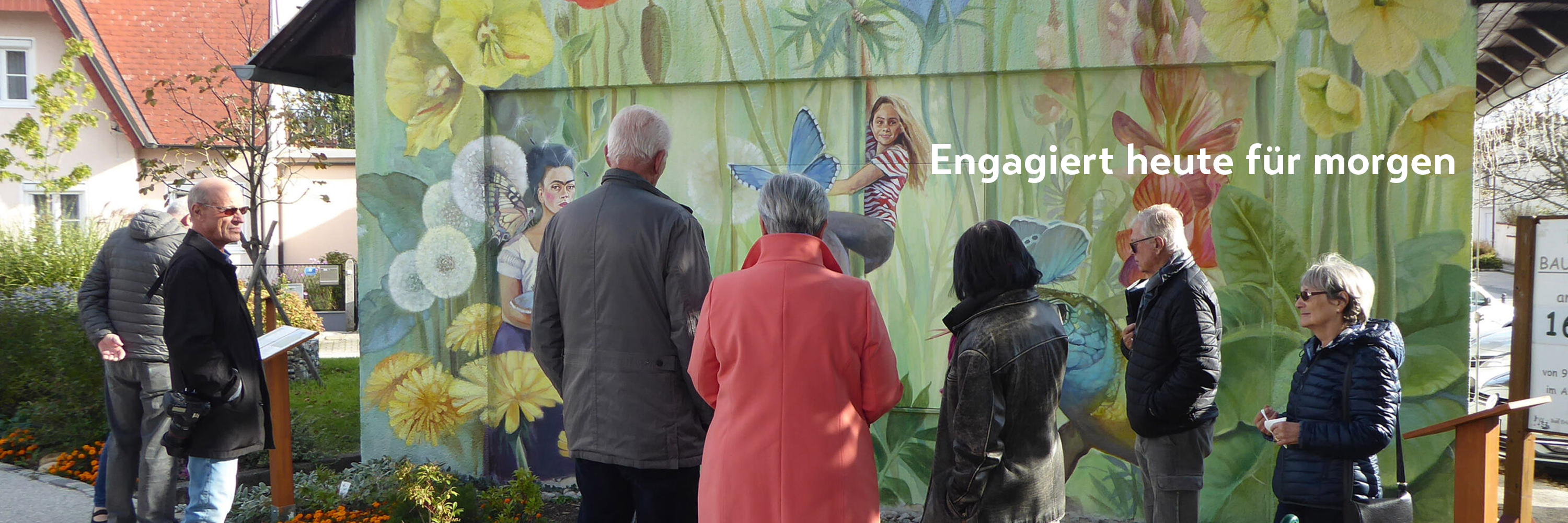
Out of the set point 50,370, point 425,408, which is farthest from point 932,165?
point 50,370

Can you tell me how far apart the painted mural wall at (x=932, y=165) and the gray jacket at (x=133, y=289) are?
1.37 m

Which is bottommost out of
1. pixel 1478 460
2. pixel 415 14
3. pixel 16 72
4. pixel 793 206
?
pixel 1478 460

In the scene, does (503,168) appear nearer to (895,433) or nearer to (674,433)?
(895,433)

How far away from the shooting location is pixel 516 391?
20.5 ft

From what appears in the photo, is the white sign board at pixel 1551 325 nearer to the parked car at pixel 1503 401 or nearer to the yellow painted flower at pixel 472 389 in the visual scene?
the parked car at pixel 1503 401

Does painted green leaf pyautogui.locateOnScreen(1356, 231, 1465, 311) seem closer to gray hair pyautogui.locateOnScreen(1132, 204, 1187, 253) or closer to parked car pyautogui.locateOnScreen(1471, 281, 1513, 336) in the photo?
gray hair pyautogui.locateOnScreen(1132, 204, 1187, 253)

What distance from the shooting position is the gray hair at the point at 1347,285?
3.41 metres

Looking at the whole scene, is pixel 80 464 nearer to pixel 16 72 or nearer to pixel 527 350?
pixel 527 350

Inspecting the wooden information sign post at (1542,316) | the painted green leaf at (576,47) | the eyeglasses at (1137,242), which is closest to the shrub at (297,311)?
the painted green leaf at (576,47)

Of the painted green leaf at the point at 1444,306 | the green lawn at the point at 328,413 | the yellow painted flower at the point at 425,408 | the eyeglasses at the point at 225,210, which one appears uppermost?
the eyeglasses at the point at 225,210

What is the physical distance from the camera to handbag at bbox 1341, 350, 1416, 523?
3.32 metres

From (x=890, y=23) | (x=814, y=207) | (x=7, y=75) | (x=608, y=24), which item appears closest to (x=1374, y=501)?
(x=814, y=207)

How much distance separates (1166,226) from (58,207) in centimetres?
1646

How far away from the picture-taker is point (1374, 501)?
335cm
